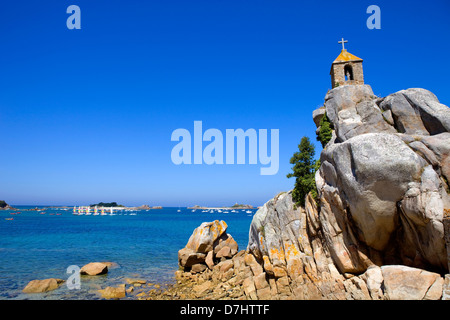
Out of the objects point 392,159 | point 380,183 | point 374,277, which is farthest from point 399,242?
point 392,159

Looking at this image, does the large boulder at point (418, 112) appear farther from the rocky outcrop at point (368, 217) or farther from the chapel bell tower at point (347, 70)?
the chapel bell tower at point (347, 70)

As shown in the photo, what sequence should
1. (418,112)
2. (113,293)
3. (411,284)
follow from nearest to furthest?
(411,284), (418,112), (113,293)

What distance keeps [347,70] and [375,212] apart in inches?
661

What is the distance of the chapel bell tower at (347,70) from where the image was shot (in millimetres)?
25375

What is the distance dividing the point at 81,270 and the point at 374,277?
28412 millimetres

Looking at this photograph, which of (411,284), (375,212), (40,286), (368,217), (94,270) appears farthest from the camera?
(94,270)

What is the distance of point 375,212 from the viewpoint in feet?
50.8

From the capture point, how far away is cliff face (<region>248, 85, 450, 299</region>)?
45.0 feet

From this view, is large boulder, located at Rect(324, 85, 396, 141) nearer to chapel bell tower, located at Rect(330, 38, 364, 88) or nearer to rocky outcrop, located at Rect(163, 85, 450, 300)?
rocky outcrop, located at Rect(163, 85, 450, 300)

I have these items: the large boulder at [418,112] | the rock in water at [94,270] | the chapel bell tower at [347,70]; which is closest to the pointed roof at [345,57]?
the chapel bell tower at [347,70]

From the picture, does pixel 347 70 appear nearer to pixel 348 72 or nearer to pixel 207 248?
pixel 348 72

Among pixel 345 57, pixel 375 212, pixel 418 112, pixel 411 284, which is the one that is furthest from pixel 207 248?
pixel 345 57

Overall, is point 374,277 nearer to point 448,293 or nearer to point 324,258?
point 448,293
